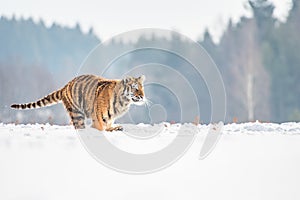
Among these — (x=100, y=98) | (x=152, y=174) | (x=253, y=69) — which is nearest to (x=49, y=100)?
(x=100, y=98)

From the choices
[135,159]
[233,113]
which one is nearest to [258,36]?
[233,113]

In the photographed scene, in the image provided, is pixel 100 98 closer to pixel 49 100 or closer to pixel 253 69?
pixel 49 100

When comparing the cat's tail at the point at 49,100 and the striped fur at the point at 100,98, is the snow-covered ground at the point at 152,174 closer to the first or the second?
the striped fur at the point at 100,98

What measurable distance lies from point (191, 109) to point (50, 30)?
3597 cm

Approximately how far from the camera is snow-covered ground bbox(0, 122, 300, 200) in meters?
5.37

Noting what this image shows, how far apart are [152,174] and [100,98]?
8.88 ft

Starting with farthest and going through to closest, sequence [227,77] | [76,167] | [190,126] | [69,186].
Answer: [227,77] < [190,126] < [76,167] < [69,186]

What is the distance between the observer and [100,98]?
27.3 ft

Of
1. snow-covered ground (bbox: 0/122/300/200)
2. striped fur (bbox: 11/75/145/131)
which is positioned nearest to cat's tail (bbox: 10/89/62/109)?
striped fur (bbox: 11/75/145/131)

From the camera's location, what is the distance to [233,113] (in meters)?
30.8

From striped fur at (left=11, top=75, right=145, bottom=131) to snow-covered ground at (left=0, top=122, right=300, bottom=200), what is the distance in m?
0.52

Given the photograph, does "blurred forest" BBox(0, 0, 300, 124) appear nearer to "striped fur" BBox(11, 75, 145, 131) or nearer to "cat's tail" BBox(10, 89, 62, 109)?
"cat's tail" BBox(10, 89, 62, 109)

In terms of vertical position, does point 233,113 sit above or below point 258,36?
below

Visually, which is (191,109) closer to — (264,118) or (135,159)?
(264,118)
